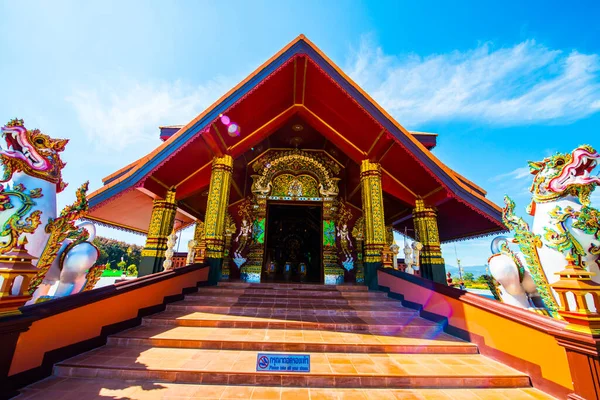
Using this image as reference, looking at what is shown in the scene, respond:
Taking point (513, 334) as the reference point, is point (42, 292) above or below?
above

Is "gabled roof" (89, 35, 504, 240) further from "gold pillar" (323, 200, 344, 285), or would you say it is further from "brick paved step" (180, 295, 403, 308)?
"brick paved step" (180, 295, 403, 308)

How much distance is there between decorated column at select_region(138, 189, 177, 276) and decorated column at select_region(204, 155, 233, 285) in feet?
6.44

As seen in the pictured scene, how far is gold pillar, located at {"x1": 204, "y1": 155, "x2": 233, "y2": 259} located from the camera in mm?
5551

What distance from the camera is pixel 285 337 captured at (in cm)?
298

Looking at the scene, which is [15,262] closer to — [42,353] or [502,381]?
[42,353]

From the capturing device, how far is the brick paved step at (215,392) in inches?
76.2

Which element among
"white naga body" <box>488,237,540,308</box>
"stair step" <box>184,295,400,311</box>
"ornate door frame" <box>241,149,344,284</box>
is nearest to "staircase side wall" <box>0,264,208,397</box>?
"stair step" <box>184,295,400,311</box>

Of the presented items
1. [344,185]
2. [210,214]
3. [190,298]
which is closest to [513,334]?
[190,298]

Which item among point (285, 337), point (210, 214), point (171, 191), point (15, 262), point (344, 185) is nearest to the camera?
point (15, 262)

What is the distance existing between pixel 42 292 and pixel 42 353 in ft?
4.94

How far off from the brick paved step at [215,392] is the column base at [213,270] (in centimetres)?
303

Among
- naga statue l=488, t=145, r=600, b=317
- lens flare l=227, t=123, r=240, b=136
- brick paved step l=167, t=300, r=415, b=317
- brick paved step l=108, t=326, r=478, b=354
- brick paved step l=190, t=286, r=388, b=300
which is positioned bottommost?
brick paved step l=108, t=326, r=478, b=354

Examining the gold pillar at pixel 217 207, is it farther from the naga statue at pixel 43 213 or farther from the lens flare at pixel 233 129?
the naga statue at pixel 43 213

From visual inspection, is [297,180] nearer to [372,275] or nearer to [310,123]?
[310,123]
